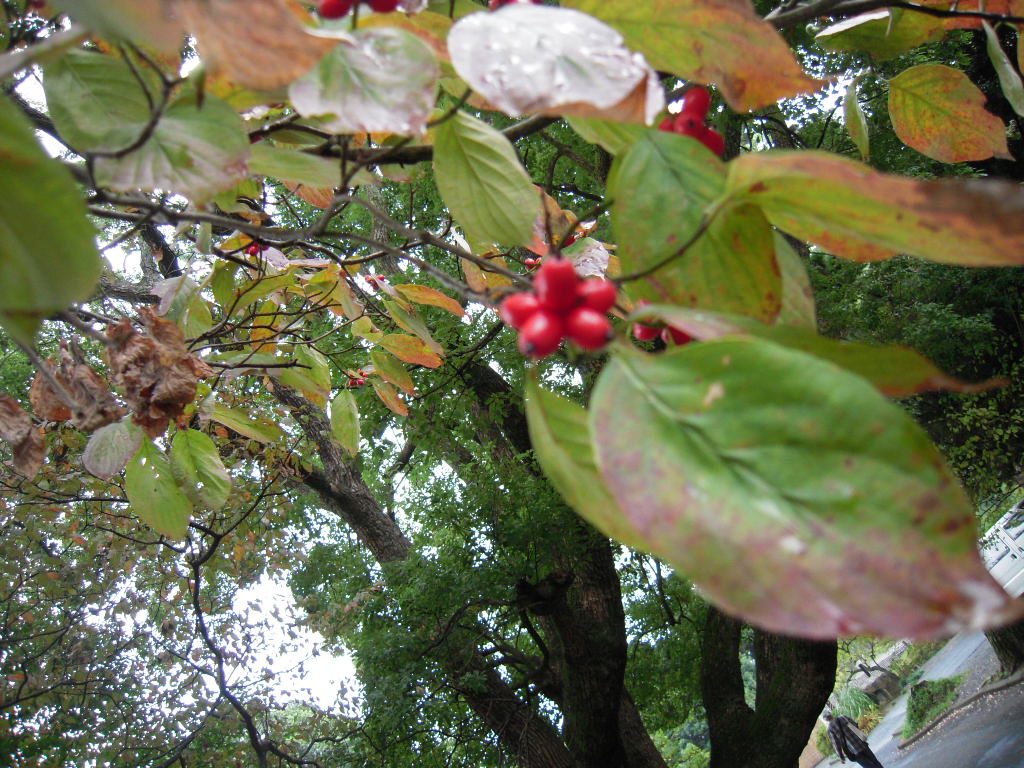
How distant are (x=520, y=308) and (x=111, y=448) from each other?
964mm

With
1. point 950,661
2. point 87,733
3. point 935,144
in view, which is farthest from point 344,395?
point 950,661

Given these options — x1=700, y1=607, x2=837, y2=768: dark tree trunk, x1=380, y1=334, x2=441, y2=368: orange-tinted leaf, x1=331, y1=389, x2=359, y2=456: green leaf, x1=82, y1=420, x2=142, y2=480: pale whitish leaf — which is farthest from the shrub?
x1=82, y1=420, x2=142, y2=480: pale whitish leaf

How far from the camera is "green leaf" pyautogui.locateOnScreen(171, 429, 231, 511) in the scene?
A: 4.22 feet

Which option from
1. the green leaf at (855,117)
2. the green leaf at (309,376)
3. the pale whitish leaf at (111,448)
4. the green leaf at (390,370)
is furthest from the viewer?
the green leaf at (390,370)

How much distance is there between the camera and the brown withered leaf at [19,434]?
1031mm

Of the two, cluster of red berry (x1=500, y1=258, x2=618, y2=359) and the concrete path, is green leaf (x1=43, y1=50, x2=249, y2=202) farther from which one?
the concrete path

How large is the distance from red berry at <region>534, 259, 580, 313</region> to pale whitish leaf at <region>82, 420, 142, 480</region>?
951 millimetres

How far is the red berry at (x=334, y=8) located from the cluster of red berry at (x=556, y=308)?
0.98 feet

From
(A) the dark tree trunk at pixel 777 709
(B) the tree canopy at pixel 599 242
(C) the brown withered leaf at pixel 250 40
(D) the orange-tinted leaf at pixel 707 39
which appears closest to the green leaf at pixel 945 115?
(B) the tree canopy at pixel 599 242

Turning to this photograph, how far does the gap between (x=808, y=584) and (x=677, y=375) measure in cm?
12

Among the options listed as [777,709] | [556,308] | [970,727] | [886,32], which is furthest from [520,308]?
[970,727]

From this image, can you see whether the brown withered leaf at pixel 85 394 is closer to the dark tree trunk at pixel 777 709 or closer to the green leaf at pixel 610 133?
the green leaf at pixel 610 133

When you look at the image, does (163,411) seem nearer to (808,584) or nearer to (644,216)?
(644,216)

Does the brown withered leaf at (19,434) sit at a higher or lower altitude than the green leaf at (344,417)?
lower
